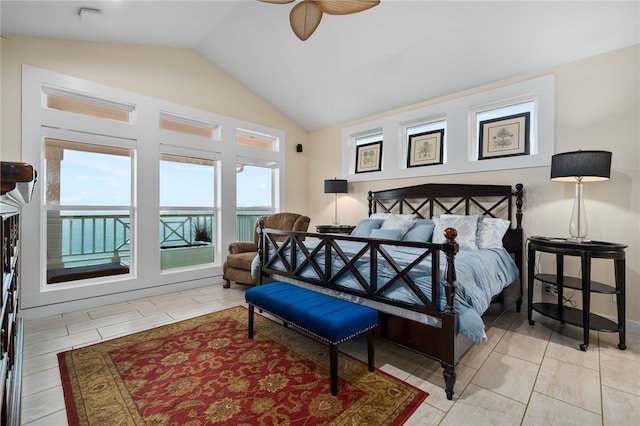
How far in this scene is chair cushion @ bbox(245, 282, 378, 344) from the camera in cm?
179

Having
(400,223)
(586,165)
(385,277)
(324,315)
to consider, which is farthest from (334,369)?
(586,165)

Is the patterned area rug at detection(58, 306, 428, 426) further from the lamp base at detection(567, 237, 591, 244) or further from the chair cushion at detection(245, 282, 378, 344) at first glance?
the lamp base at detection(567, 237, 591, 244)

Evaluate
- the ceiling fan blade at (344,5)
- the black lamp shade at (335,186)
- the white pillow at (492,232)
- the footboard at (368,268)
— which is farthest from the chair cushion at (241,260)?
the ceiling fan blade at (344,5)

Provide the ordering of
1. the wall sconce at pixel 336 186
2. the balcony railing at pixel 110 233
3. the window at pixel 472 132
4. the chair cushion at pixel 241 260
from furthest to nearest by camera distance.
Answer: the wall sconce at pixel 336 186 → the chair cushion at pixel 241 260 → the balcony railing at pixel 110 233 → the window at pixel 472 132

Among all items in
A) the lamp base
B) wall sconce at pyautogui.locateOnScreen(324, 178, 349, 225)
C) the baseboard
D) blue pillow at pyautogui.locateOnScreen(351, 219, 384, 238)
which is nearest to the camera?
the lamp base

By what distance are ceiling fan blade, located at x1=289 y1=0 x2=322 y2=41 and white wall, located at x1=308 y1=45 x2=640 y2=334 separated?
2.47 m

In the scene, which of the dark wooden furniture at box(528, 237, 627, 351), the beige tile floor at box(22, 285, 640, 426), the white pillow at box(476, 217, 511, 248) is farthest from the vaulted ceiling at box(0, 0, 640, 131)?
the beige tile floor at box(22, 285, 640, 426)

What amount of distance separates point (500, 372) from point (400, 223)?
1.85 meters

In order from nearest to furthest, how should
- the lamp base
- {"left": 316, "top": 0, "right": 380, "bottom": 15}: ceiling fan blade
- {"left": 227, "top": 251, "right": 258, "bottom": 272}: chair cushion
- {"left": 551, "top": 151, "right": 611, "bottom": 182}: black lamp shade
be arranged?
1. {"left": 316, "top": 0, "right": 380, "bottom": 15}: ceiling fan blade
2. {"left": 551, "top": 151, "right": 611, "bottom": 182}: black lamp shade
3. the lamp base
4. {"left": 227, "top": 251, "right": 258, "bottom": 272}: chair cushion

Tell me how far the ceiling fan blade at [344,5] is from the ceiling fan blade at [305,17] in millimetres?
86

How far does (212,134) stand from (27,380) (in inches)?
140

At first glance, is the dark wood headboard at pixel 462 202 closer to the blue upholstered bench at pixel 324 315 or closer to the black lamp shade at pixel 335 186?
the black lamp shade at pixel 335 186

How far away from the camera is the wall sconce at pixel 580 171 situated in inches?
96.9

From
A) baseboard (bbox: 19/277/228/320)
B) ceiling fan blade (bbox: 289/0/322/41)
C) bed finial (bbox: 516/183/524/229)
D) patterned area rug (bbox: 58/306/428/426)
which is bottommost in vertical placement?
patterned area rug (bbox: 58/306/428/426)
